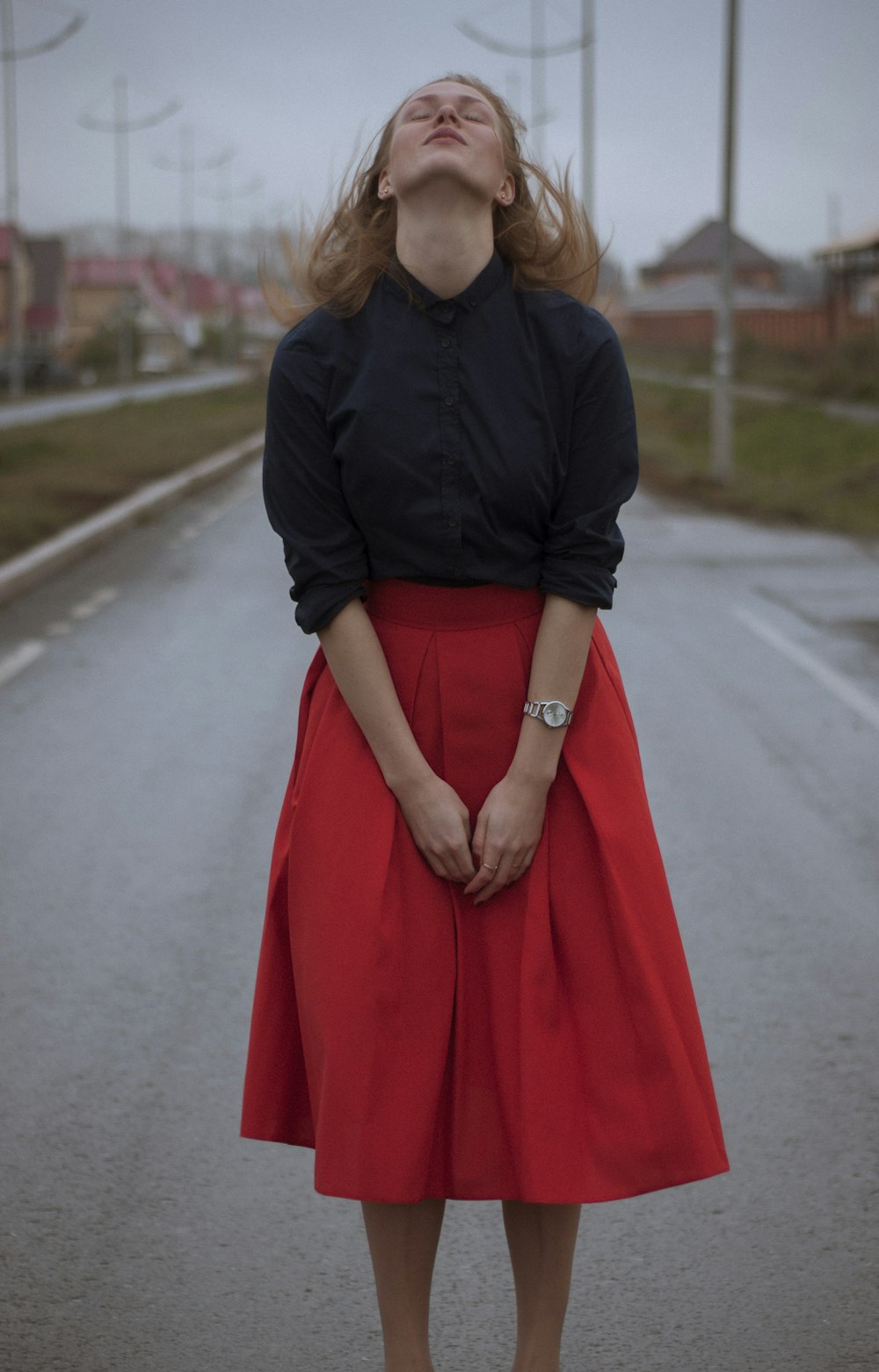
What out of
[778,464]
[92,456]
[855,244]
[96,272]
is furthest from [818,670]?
[96,272]

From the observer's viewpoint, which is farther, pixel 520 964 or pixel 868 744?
pixel 868 744

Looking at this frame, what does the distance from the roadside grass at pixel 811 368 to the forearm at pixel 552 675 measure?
38.3m

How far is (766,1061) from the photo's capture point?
12.7 ft

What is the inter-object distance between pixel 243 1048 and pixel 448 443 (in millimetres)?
2225

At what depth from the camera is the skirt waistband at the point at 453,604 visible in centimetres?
221

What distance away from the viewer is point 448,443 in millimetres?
A: 2139

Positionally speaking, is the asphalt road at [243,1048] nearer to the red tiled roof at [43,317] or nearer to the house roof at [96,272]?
the red tiled roof at [43,317]

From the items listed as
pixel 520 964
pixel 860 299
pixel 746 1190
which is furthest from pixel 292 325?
pixel 860 299

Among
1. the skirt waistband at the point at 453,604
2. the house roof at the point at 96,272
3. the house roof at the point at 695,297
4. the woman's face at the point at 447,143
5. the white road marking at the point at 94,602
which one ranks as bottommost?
the white road marking at the point at 94,602

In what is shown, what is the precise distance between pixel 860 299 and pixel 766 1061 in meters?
92.3

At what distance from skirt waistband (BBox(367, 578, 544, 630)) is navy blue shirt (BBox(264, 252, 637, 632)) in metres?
0.02

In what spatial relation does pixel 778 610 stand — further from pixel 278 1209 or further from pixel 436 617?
pixel 436 617

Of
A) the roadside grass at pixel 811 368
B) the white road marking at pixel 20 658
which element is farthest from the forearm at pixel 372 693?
the roadside grass at pixel 811 368

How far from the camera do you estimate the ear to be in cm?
226
